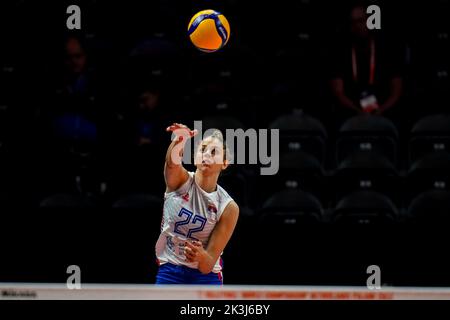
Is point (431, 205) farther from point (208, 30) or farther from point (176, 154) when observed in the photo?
point (176, 154)

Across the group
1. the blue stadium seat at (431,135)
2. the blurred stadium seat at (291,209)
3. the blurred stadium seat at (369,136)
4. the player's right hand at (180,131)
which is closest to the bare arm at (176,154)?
the player's right hand at (180,131)

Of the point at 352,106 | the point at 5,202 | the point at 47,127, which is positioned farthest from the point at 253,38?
the point at 5,202

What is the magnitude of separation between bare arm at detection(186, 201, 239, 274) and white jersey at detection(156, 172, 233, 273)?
5cm

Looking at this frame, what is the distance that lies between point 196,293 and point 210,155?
129 cm

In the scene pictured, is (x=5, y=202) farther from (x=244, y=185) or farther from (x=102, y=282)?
(x=244, y=185)

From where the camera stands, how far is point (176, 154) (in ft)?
18.1

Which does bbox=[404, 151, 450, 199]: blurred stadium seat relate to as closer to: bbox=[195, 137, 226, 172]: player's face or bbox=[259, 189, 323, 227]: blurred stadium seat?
bbox=[259, 189, 323, 227]: blurred stadium seat

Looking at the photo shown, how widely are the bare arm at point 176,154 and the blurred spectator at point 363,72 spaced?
2937 millimetres

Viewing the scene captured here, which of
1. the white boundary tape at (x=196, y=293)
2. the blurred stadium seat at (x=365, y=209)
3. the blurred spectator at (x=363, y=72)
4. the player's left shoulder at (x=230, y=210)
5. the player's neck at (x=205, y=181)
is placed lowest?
the white boundary tape at (x=196, y=293)

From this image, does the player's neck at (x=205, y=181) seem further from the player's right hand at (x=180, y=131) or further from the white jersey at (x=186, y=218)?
the player's right hand at (x=180, y=131)

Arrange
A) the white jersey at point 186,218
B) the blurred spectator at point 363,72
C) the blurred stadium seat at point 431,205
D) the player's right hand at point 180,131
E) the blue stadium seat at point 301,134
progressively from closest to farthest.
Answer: the player's right hand at point 180,131, the white jersey at point 186,218, the blurred stadium seat at point 431,205, the blue stadium seat at point 301,134, the blurred spectator at point 363,72

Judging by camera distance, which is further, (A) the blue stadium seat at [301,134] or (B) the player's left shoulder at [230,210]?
(A) the blue stadium seat at [301,134]

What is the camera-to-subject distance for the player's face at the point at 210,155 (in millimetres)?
5875
